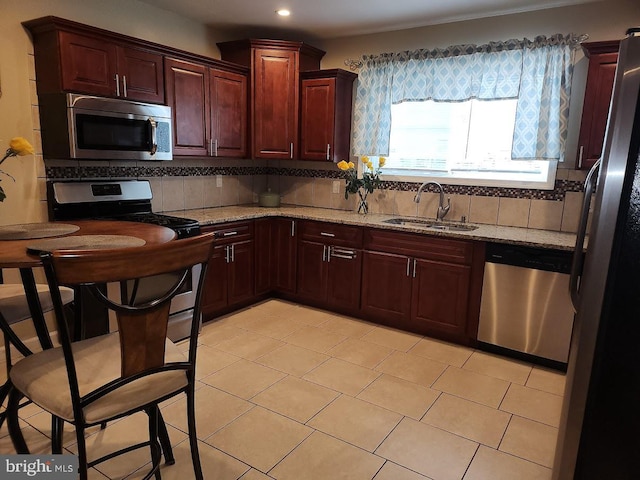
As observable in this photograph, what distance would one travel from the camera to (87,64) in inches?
111

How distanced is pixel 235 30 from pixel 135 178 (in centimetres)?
168

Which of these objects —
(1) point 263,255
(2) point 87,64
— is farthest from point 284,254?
(2) point 87,64

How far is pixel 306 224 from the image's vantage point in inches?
155

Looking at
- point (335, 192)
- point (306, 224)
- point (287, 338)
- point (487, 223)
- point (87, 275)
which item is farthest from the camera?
point (335, 192)

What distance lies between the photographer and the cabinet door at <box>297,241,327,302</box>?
12.8 ft

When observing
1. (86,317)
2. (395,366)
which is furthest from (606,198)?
(86,317)

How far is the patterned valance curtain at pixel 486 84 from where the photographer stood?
3174mm

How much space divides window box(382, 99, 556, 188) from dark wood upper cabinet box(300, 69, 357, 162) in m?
0.45

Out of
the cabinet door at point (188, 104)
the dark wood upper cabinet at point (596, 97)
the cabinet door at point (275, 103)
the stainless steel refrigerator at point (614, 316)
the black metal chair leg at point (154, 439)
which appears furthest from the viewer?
the cabinet door at point (275, 103)

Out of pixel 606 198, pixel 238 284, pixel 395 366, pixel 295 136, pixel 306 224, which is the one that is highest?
Answer: pixel 295 136

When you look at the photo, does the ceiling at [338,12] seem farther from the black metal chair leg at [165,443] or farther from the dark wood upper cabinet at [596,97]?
the black metal chair leg at [165,443]

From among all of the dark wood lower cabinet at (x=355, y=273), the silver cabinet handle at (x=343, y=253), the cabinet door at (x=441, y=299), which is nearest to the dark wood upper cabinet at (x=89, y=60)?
the dark wood lower cabinet at (x=355, y=273)

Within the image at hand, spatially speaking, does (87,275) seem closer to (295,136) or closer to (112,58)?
(112,58)

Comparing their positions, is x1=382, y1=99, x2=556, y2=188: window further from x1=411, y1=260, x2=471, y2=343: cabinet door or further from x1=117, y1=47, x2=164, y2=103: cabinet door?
x1=117, y1=47, x2=164, y2=103: cabinet door
